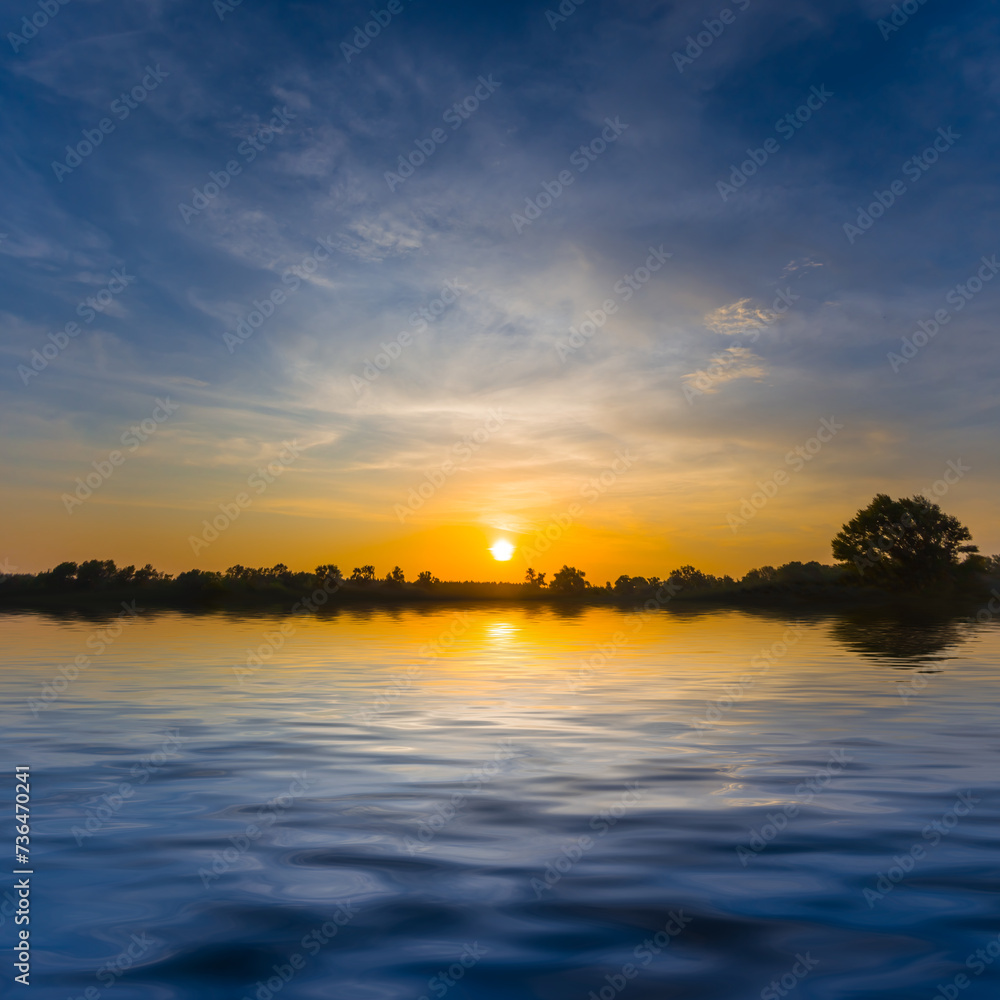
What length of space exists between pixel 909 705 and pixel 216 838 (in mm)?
15256

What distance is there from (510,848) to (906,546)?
130 m

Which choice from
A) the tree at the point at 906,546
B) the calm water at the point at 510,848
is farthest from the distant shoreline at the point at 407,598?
the calm water at the point at 510,848

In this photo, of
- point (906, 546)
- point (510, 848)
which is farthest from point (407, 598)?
point (510, 848)

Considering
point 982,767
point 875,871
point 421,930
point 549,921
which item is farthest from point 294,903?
point 982,767

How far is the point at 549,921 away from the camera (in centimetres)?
579

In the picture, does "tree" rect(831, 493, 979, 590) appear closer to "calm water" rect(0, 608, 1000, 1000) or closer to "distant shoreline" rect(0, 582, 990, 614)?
"distant shoreline" rect(0, 582, 990, 614)

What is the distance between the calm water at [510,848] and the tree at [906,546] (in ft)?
377

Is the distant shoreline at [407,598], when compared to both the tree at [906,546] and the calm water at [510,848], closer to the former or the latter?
the tree at [906,546]

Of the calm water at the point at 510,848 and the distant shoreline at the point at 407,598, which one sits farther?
the distant shoreline at the point at 407,598

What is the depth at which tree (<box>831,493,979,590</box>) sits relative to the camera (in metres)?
120

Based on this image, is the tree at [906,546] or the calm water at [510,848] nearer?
the calm water at [510,848]

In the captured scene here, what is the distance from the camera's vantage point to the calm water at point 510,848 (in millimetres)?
5090

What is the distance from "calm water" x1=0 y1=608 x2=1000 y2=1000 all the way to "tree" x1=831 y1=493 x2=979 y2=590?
377 feet

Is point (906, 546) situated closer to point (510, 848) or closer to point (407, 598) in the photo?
point (407, 598)
